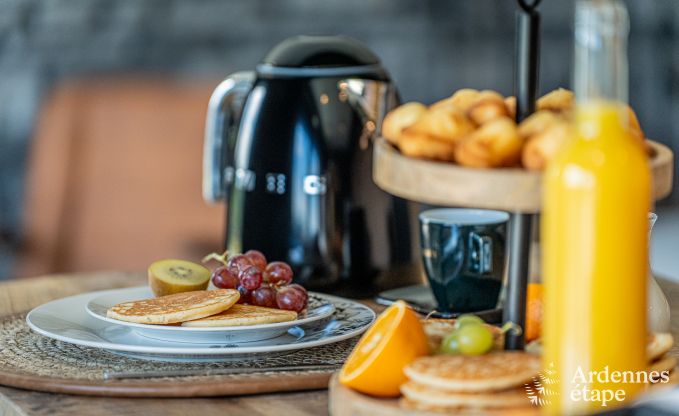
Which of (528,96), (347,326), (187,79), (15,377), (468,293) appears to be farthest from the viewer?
(187,79)

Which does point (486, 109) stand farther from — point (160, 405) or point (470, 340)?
point (160, 405)

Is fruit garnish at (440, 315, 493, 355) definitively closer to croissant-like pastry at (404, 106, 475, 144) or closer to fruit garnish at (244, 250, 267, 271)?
croissant-like pastry at (404, 106, 475, 144)

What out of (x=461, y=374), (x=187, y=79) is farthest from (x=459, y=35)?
(x=461, y=374)

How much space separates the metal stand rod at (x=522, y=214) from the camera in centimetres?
80

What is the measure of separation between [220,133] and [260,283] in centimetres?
45

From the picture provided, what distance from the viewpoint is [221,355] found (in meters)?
1.00

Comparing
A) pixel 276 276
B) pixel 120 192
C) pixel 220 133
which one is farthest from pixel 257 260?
pixel 120 192

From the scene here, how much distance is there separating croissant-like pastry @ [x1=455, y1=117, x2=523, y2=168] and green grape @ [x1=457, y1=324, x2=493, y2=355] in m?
0.12

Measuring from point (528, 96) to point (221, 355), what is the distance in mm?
390

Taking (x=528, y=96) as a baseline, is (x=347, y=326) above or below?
below

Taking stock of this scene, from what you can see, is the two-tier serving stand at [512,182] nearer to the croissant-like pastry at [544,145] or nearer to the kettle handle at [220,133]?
the croissant-like pastry at [544,145]

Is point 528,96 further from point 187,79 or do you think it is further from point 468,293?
point 187,79

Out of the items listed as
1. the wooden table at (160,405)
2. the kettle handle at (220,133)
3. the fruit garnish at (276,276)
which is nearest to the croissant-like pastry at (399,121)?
the wooden table at (160,405)

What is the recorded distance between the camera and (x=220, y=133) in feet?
4.92
